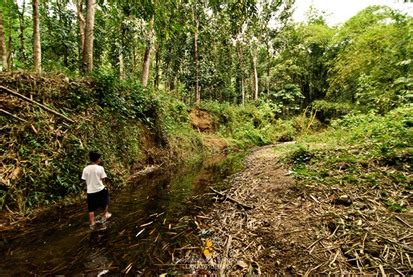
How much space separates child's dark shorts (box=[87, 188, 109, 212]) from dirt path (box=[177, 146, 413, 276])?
6.55ft

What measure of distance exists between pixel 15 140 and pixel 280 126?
22.0 m

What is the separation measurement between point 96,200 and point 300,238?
388 cm

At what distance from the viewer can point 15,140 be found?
5.52m

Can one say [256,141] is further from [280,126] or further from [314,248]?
[314,248]

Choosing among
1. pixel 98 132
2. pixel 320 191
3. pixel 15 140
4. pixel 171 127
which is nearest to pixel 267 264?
pixel 320 191

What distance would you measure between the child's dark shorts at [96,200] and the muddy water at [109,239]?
0.39m

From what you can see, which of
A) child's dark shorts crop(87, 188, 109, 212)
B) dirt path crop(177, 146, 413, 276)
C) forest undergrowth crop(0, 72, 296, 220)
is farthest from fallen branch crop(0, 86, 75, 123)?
dirt path crop(177, 146, 413, 276)

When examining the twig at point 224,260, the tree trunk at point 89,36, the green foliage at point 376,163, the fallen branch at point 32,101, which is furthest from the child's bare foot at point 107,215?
the tree trunk at point 89,36

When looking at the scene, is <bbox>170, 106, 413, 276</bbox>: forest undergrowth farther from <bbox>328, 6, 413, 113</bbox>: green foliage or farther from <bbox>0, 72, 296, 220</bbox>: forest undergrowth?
<bbox>0, 72, 296, 220</bbox>: forest undergrowth

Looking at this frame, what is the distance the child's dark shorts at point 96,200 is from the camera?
4.71 m

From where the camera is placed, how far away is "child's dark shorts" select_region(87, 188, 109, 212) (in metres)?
4.71

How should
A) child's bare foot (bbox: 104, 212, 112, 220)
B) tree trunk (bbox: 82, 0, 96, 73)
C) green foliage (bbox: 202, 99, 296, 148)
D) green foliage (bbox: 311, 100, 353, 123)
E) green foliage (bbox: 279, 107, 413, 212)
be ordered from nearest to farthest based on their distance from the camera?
→ green foliage (bbox: 279, 107, 413, 212)
child's bare foot (bbox: 104, 212, 112, 220)
tree trunk (bbox: 82, 0, 96, 73)
green foliage (bbox: 202, 99, 296, 148)
green foliage (bbox: 311, 100, 353, 123)

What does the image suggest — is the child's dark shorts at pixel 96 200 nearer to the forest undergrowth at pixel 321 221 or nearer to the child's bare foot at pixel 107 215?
the child's bare foot at pixel 107 215

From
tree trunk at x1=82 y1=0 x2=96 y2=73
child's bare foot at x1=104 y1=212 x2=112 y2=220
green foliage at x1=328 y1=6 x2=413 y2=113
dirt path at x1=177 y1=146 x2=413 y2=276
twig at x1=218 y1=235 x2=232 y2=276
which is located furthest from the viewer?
green foliage at x1=328 y1=6 x2=413 y2=113
